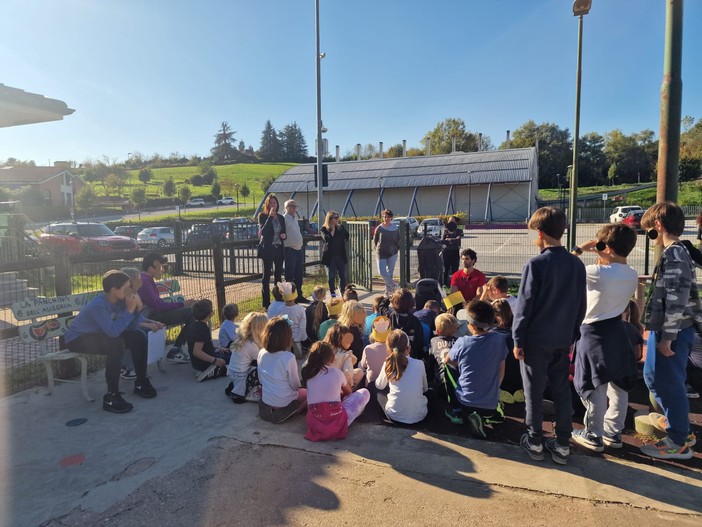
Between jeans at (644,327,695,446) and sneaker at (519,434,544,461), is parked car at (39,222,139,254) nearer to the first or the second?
sneaker at (519,434,544,461)

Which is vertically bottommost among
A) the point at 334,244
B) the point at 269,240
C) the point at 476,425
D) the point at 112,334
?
the point at 476,425

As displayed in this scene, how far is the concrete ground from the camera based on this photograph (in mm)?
2889

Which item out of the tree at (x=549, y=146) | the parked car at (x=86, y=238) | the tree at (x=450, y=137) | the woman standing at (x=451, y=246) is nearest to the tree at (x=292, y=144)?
the tree at (x=450, y=137)

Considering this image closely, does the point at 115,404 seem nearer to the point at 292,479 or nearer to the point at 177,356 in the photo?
the point at 177,356

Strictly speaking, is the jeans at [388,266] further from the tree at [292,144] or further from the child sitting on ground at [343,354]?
the tree at [292,144]

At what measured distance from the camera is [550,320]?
130 inches

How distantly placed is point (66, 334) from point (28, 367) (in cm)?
165

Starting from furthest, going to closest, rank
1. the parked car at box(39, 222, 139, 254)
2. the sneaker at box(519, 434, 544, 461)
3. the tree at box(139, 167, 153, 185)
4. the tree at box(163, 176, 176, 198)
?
the tree at box(139, 167, 153, 185) → the tree at box(163, 176, 176, 198) → the parked car at box(39, 222, 139, 254) → the sneaker at box(519, 434, 544, 461)

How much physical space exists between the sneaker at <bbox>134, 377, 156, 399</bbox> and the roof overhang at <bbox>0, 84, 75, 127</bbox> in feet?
11.8

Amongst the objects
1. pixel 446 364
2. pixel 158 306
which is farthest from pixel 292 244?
pixel 446 364

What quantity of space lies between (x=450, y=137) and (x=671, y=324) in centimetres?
8745

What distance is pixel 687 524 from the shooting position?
2.74 metres

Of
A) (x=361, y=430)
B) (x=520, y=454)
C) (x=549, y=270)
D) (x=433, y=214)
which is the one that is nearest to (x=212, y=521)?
(x=361, y=430)

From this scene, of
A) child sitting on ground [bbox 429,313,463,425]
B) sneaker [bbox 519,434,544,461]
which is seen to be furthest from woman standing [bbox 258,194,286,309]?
sneaker [bbox 519,434,544,461]
